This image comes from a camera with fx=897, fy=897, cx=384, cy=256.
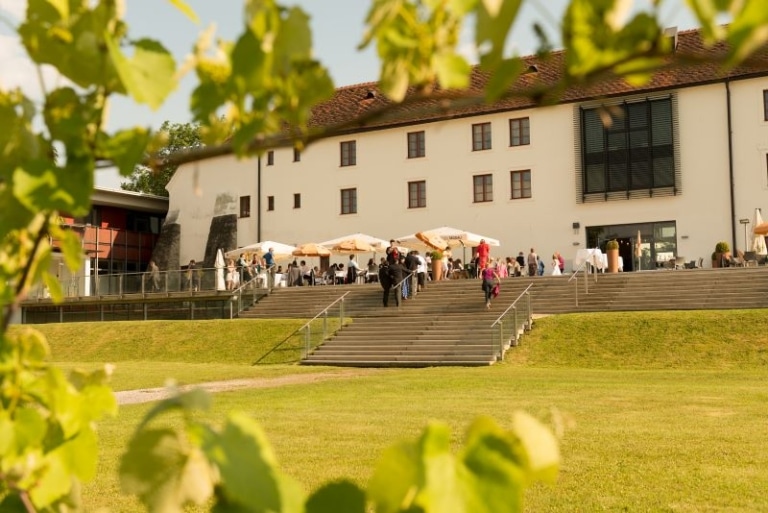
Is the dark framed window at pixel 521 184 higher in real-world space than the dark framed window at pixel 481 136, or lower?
lower

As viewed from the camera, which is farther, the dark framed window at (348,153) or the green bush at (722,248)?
the dark framed window at (348,153)

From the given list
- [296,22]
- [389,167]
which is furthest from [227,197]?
[296,22]

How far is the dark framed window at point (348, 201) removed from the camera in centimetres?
4900

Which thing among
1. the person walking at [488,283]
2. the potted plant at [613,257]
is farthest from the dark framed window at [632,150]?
the person walking at [488,283]

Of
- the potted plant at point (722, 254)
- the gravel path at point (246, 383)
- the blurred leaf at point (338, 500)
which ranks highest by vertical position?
the potted plant at point (722, 254)

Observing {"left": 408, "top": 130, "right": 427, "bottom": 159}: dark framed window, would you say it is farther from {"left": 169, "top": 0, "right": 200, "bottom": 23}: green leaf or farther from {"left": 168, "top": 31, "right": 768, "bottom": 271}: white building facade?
{"left": 169, "top": 0, "right": 200, "bottom": 23}: green leaf

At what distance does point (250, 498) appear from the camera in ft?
3.08

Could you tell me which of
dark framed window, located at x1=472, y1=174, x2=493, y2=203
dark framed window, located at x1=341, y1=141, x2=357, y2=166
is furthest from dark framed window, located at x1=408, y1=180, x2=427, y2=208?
dark framed window, located at x1=341, y1=141, x2=357, y2=166

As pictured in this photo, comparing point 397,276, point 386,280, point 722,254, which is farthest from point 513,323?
point 722,254

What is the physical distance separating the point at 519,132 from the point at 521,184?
2632 mm

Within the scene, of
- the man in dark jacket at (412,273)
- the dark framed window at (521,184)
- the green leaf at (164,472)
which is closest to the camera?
the green leaf at (164,472)

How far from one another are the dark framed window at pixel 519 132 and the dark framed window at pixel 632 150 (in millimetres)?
3000

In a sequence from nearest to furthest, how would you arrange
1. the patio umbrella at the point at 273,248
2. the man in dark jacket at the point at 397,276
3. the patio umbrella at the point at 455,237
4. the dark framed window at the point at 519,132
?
1. the man in dark jacket at the point at 397,276
2. the patio umbrella at the point at 455,237
3. the patio umbrella at the point at 273,248
4. the dark framed window at the point at 519,132

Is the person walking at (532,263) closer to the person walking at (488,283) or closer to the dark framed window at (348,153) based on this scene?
the person walking at (488,283)
